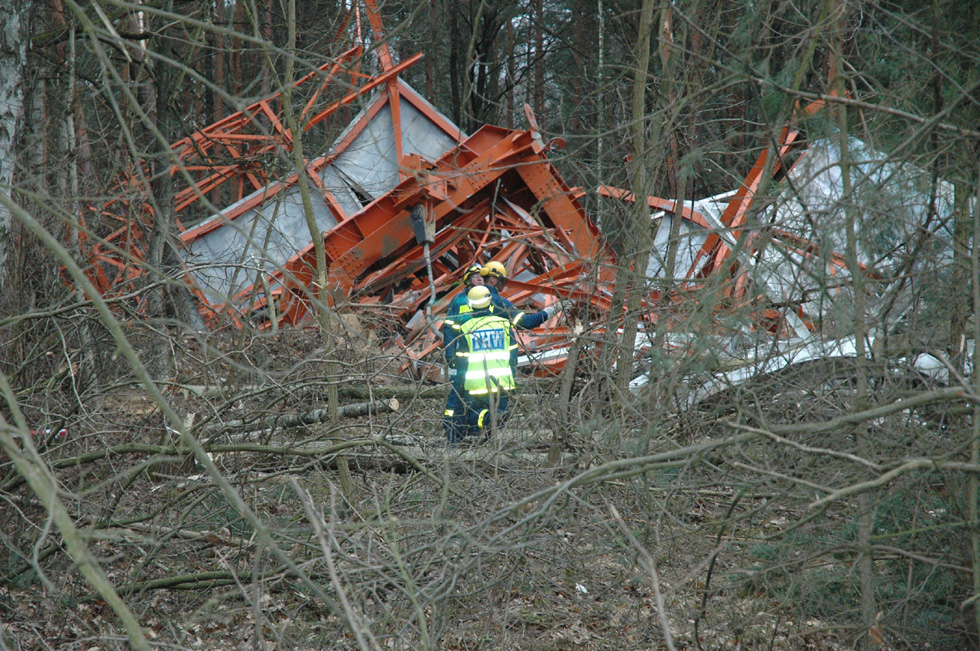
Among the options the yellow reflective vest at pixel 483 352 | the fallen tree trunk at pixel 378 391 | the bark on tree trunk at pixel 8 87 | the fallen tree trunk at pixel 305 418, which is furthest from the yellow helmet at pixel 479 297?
the bark on tree trunk at pixel 8 87

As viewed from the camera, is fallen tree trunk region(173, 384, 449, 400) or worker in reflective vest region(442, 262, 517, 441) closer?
fallen tree trunk region(173, 384, 449, 400)

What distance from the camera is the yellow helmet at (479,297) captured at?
268 inches

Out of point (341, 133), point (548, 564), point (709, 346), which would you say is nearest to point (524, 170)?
point (341, 133)

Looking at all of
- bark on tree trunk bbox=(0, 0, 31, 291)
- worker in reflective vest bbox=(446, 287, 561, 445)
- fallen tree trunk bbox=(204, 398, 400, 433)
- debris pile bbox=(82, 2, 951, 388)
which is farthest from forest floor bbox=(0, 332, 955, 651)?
debris pile bbox=(82, 2, 951, 388)

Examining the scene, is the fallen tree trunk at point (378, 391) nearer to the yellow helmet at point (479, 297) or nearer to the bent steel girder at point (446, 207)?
the yellow helmet at point (479, 297)

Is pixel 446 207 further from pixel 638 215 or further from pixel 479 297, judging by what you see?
pixel 638 215

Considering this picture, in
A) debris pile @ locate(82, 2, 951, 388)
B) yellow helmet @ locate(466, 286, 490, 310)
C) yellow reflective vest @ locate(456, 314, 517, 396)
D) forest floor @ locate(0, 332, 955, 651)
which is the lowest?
forest floor @ locate(0, 332, 955, 651)

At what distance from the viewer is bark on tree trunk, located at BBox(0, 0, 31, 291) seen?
14.6 ft

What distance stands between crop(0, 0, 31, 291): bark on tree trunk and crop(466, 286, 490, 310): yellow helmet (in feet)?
Answer: 11.1

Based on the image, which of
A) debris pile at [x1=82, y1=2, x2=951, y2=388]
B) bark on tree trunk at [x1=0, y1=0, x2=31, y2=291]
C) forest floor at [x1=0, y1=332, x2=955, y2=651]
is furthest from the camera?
debris pile at [x1=82, y1=2, x2=951, y2=388]

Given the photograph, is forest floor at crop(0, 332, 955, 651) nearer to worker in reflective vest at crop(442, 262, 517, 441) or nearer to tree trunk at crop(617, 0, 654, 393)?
tree trunk at crop(617, 0, 654, 393)

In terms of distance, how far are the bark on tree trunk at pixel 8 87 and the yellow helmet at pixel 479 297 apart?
11.1ft

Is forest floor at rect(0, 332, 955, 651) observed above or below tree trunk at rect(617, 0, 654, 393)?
below

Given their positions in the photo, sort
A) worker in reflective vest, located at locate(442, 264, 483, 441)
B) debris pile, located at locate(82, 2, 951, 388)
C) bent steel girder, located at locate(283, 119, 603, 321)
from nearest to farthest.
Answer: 1. worker in reflective vest, located at locate(442, 264, 483, 441)
2. debris pile, located at locate(82, 2, 951, 388)
3. bent steel girder, located at locate(283, 119, 603, 321)
